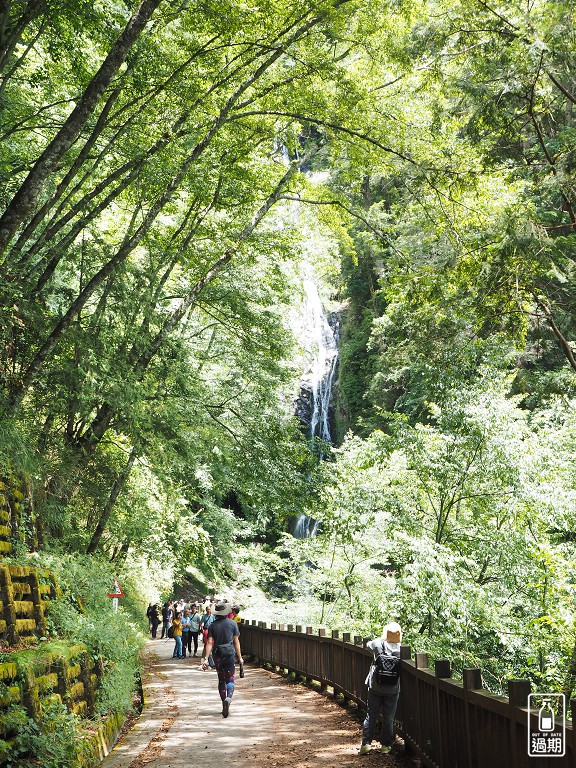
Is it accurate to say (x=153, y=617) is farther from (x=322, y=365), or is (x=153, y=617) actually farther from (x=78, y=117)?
(x=78, y=117)

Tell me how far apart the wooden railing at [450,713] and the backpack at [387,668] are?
16 cm

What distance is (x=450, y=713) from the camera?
5.82 metres

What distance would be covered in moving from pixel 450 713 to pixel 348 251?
425 inches

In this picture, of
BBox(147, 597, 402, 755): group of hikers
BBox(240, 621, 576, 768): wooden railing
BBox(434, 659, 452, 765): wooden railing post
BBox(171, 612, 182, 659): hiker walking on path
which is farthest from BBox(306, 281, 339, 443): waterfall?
BBox(434, 659, 452, 765): wooden railing post

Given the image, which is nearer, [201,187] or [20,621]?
[20,621]

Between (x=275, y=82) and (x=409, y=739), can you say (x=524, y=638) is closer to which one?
(x=409, y=739)

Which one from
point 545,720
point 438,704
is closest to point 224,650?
point 438,704

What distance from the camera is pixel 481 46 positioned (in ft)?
35.6

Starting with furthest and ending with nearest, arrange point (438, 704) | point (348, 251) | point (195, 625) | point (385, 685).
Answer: point (195, 625) < point (348, 251) < point (385, 685) < point (438, 704)

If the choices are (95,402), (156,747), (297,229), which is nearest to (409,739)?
(156,747)

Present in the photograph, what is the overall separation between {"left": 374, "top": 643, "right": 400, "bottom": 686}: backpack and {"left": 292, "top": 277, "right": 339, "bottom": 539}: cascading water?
1106 inches

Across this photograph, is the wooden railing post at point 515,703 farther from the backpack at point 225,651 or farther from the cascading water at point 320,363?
the cascading water at point 320,363

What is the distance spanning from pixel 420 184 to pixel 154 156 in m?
4.00

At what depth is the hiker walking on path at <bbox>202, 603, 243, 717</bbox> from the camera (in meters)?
10.4
